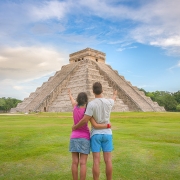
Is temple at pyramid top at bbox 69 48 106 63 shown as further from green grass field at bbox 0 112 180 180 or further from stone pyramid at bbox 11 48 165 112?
green grass field at bbox 0 112 180 180

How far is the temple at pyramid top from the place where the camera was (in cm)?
4908

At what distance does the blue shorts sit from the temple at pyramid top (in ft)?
147

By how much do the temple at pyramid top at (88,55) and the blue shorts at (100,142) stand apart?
147ft

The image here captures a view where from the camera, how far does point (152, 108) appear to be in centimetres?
4206

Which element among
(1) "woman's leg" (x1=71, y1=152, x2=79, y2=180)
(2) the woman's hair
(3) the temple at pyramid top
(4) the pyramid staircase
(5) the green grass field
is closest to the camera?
(1) "woman's leg" (x1=71, y1=152, x2=79, y2=180)

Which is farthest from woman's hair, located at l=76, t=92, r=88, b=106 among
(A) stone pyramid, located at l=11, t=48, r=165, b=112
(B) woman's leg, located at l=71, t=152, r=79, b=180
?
(A) stone pyramid, located at l=11, t=48, r=165, b=112

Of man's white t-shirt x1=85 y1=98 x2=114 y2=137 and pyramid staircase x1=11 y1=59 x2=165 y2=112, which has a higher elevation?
pyramid staircase x1=11 y1=59 x2=165 y2=112

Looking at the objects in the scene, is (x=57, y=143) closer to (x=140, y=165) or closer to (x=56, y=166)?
(x=56, y=166)

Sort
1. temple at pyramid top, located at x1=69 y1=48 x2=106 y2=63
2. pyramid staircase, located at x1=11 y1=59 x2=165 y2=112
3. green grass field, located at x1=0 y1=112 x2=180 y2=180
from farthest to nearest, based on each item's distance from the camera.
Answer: temple at pyramid top, located at x1=69 y1=48 x2=106 y2=63 → pyramid staircase, located at x1=11 y1=59 x2=165 y2=112 → green grass field, located at x1=0 y1=112 x2=180 y2=180

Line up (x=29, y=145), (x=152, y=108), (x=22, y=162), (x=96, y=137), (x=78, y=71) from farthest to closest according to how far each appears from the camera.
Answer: (x=78, y=71) → (x=152, y=108) → (x=29, y=145) → (x=22, y=162) → (x=96, y=137)

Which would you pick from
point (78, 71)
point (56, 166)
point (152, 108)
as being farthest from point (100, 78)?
point (56, 166)

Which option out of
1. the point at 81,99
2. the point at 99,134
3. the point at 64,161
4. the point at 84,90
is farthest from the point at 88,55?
the point at 99,134

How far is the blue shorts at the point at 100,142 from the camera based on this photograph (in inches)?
181

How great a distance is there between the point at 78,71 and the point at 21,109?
43.9 ft
